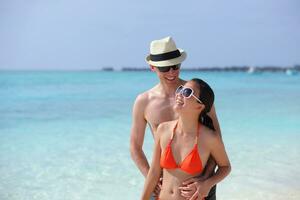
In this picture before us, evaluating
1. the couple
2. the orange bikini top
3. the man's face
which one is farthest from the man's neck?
the orange bikini top

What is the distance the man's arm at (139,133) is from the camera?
2.75 m

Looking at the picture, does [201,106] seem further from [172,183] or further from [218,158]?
[172,183]

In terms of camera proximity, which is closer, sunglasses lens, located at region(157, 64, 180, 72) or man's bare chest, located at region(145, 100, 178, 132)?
sunglasses lens, located at region(157, 64, 180, 72)

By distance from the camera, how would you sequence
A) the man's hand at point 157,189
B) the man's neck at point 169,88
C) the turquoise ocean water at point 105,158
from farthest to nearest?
1. the turquoise ocean water at point 105,158
2. the man's neck at point 169,88
3. the man's hand at point 157,189

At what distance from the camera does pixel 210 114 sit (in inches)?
99.4

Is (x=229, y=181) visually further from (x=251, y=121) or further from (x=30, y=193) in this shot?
(x=251, y=121)

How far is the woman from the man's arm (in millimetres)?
406

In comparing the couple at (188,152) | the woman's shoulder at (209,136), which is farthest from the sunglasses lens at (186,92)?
the woman's shoulder at (209,136)

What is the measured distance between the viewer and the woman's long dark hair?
2244 mm

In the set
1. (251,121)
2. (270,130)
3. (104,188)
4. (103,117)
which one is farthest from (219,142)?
(103,117)

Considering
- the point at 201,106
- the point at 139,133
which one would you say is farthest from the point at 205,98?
the point at 139,133

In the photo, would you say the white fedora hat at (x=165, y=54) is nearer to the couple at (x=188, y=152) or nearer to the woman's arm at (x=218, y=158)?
the couple at (x=188, y=152)

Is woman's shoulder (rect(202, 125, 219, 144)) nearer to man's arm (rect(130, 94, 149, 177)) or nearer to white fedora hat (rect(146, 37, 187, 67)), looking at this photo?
white fedora hat (rect(146, 37, 187, 67))

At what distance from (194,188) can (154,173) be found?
0.21 meters
